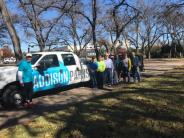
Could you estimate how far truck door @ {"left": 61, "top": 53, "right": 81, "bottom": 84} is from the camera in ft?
53.6

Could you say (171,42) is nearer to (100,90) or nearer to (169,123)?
(100,90)

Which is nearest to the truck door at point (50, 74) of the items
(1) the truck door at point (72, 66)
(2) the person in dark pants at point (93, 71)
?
(1) the truck door at point (72, 66)

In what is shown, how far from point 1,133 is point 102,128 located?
89.7 inches

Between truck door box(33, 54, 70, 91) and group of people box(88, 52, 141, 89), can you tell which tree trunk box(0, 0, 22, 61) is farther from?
group of people box(88, 52, 141, 89)

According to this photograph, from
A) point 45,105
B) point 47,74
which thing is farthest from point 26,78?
point 47,74

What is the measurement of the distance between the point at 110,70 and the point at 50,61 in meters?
4.11

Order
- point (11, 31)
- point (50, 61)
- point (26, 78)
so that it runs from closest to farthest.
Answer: point (26, 78), point (50, 61), point (11, 31)

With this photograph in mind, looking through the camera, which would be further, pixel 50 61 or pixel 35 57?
pixel 50 61

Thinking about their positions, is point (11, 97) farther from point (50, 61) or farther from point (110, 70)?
point (110, 70)

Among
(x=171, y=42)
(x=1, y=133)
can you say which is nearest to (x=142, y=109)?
(x=1, y=133)

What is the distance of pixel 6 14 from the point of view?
698 inches

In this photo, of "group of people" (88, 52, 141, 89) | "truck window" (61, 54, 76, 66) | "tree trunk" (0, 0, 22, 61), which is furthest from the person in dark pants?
"tree trunk" (0, 0, 22, 61)

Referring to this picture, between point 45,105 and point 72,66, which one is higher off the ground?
point 72,66

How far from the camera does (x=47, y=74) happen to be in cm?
1476
